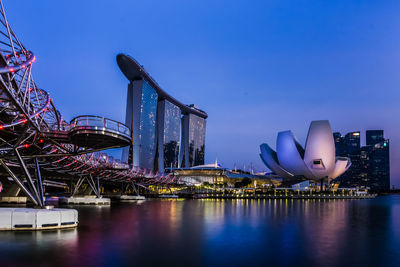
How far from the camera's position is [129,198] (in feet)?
224

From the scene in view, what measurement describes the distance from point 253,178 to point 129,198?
244 feet

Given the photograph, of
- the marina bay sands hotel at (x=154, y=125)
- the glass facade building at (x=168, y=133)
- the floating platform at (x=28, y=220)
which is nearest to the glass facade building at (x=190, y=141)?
the marina bay sands hotel at (x=154, y=125)

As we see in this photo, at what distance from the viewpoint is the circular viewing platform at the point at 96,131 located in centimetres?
1514

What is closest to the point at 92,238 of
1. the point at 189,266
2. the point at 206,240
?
the point at 206,240

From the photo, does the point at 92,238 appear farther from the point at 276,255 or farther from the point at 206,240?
the point at 276,255

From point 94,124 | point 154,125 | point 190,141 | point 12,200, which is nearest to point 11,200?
point 12,200

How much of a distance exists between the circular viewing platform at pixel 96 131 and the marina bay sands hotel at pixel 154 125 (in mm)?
102952

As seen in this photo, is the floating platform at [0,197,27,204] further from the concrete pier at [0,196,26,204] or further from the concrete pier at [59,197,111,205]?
the concrete pier at [59,197,111,205]

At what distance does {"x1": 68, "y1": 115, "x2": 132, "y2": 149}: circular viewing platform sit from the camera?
15.1 metres

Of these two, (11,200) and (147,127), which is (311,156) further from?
(11,200)

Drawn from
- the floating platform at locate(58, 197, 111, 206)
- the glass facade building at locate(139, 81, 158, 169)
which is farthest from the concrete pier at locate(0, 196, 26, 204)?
the glass facade building at locate(139, 81, 158, 169)

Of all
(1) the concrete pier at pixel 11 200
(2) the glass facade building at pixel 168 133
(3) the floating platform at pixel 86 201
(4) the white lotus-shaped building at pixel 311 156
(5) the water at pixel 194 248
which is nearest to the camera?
(5) the water at pixel 194 248

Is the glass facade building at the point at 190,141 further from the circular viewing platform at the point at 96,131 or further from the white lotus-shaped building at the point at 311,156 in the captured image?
the circular viewing platform at the point at 96,131

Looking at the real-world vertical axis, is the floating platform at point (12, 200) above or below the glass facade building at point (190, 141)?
below
